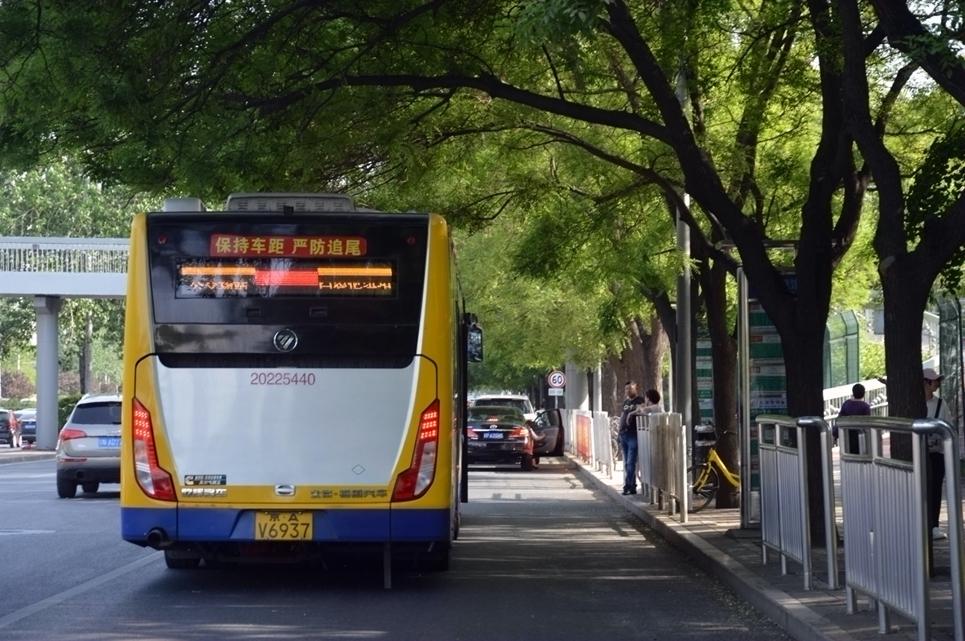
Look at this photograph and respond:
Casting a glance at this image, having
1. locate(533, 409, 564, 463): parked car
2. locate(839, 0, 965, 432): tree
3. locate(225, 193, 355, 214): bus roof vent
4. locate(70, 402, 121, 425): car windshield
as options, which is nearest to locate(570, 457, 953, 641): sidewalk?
locate(839, 0, 965, 432): tree

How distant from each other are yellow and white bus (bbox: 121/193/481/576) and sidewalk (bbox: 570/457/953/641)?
2.63m

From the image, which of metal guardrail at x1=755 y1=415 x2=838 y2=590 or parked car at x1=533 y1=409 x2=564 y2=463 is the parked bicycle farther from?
parked car at x1=533 y1=409 x2=564 y2=463

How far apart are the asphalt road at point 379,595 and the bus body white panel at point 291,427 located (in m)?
1.04

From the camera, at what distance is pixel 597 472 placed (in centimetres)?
3447

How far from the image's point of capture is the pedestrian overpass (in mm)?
48375

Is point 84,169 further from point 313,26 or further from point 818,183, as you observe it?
point 818,183

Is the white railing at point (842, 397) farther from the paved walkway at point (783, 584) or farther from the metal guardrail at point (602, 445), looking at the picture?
the paved walkway at point (783, 584)

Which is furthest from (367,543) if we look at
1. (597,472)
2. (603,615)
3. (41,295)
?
(41,295)

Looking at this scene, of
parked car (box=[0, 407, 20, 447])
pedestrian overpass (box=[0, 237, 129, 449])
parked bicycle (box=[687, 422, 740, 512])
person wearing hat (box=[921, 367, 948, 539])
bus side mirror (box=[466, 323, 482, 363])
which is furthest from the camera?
parked car (box=[0, 407, 20, 447])

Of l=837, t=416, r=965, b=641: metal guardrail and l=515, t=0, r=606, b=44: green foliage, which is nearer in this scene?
l=837, t=416, r=965, b=641: metal guardrail

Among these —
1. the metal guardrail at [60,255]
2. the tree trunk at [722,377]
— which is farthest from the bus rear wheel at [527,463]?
the metal guardrail at [60,255]

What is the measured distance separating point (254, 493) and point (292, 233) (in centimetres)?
207

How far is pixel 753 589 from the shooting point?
12.3 meters

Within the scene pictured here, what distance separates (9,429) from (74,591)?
51176 mm
